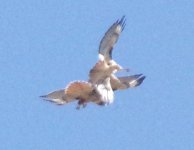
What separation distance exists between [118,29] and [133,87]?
889 millimetres

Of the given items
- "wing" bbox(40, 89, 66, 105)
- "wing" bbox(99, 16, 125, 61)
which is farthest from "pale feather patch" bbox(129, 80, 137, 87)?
"wing" bbox(40, 89, 66, 105)

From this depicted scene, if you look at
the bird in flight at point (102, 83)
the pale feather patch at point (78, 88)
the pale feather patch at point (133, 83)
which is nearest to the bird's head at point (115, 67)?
the bird in flight at point (102, 83)

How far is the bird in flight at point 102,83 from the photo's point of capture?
7.29 m

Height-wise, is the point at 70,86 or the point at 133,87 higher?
the point at 133,87

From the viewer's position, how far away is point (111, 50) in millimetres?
8352

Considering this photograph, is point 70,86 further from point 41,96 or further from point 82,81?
point 41,96

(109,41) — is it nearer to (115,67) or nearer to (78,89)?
(115,67)

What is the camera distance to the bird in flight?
7.29 meters

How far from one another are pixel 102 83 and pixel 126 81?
1052 millimetres

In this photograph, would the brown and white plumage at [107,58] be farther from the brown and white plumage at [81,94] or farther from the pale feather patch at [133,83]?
the pale feather patch at [133,83]

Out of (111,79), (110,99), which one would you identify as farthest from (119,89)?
(110,99)

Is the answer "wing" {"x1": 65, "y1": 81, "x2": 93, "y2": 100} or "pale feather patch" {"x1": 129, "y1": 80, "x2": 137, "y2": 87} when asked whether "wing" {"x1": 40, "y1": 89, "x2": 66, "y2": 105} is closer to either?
"wing" {"x1": 65, "y1": 81, "x2": 93, "y2": 100}

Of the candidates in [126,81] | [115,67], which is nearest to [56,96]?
[115,67]

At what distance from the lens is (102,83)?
25.7 feet
